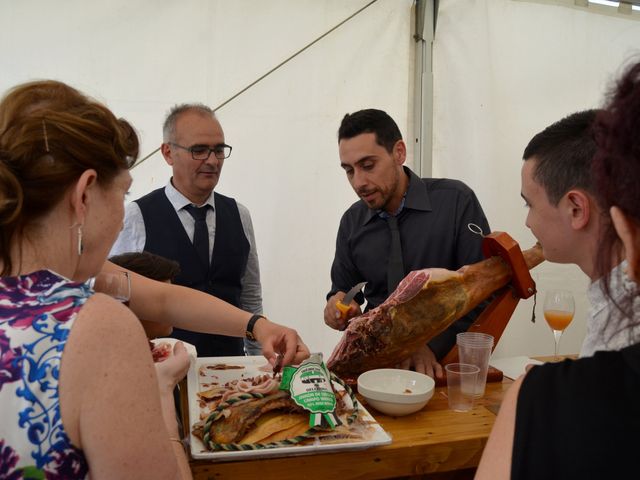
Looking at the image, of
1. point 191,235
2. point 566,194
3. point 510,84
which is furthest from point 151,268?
point 510,84

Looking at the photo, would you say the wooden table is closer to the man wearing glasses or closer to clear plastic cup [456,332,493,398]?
clear plastic cup [456,332,493,398]

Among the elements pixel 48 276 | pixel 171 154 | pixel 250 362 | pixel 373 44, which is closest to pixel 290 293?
pixel 171 154

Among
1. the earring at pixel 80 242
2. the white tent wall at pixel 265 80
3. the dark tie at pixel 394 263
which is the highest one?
the white tent wall at pixel 265 80

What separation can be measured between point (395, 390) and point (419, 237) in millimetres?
1258

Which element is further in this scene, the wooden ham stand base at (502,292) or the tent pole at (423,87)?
the tent pole at (423,87)

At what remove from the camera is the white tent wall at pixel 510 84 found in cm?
356

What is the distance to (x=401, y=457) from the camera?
131 cm

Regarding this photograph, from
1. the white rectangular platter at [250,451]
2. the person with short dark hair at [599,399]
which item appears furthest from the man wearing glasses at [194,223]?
the person with short dark hair at [599,399]

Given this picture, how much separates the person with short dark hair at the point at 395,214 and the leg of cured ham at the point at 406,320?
72 cm

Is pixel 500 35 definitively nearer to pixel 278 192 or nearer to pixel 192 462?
pixel 278 192

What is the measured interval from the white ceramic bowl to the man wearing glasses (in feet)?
4.53

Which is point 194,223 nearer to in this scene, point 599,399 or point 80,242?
point 80,242

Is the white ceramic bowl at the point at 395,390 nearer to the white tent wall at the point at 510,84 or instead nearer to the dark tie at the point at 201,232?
the dark tie at the point at 201,232

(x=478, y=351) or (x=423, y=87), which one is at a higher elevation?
(x=423, y=87)
